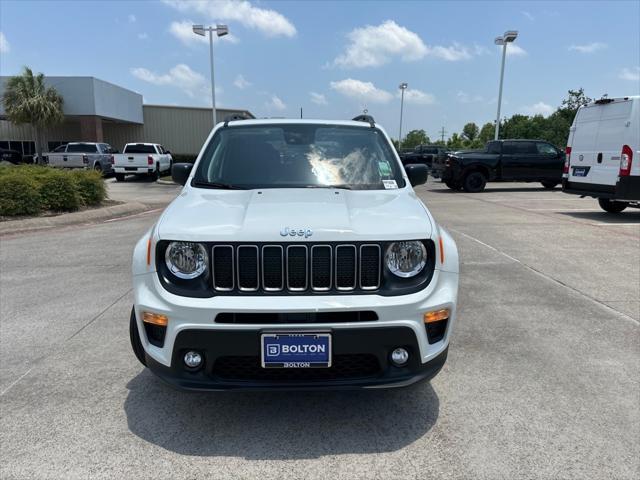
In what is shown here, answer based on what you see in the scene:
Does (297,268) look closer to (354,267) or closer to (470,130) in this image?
(354,267)

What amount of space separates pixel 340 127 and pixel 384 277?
6.56 feet

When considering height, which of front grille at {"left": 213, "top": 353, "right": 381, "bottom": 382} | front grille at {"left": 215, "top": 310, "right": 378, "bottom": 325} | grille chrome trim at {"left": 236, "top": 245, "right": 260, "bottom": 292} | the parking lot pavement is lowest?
the parking lot pavement

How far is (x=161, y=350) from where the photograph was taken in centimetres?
268

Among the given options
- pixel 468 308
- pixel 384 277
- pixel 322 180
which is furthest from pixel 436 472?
pixel 468 308

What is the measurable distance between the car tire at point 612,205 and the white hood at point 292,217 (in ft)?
35.5

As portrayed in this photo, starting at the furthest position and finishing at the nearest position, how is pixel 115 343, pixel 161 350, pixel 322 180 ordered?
pixel 115 343 < pixel 322 180 < pixel 161 350

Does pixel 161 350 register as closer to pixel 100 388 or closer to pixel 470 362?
pixel 100 388

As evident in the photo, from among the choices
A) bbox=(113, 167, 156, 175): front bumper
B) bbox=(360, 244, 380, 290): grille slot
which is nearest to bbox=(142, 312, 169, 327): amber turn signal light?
bbox=(360, 244, 380, 290): grille slot

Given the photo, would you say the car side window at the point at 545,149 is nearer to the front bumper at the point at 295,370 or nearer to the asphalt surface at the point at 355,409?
the asphalt surface at the point at 355,409

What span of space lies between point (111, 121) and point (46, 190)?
25.7 metres

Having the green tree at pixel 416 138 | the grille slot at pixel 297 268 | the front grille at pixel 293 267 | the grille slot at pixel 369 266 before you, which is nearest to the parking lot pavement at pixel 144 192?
the front grille at pixel 293 267

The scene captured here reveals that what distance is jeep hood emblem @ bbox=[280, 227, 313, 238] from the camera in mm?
2637

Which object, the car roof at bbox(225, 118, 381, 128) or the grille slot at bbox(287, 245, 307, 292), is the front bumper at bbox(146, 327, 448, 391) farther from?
the car roof at bbox(225, 118, 381, 128)

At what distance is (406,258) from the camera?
275 centimetres
